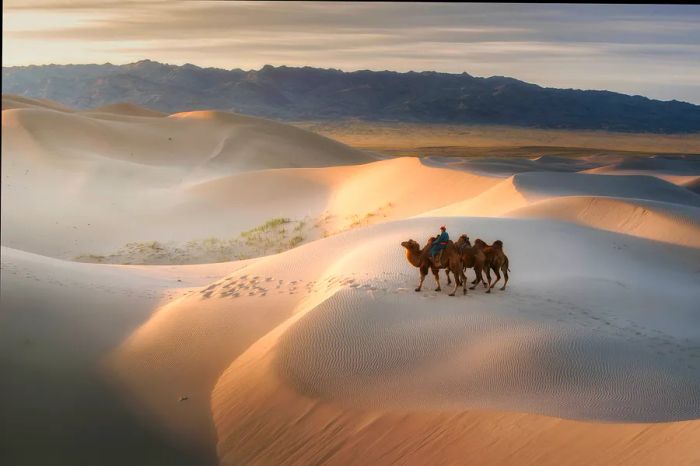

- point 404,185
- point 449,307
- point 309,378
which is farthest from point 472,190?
point 309,378

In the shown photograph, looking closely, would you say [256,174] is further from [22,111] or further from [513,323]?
[513,323]

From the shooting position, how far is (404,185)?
29391 millimetres

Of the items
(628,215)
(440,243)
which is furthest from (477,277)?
(628,215)

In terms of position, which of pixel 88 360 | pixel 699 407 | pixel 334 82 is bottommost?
pixel 88 360

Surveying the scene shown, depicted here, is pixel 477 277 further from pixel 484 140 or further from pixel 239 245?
pixel 484 140

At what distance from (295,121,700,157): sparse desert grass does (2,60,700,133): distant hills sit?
7201mm

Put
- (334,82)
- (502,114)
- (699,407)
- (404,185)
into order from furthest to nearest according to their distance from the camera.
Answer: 1. (334,82)
2. (502,114)
3. (404,185)
4. (699,407)

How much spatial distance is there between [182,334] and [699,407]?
6330 millimetres

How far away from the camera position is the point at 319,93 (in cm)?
15975

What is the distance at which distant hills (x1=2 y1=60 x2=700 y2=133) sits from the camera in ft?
417

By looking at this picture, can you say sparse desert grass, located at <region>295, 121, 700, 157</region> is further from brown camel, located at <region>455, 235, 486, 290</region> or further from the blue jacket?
the blue jacket

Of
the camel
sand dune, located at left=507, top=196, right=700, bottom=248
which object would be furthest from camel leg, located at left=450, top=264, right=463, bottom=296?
sand dune, located at left=507, top=196, right=700, bottom=248

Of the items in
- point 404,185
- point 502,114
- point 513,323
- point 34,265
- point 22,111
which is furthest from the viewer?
point 502,114

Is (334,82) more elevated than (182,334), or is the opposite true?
(334,82)
